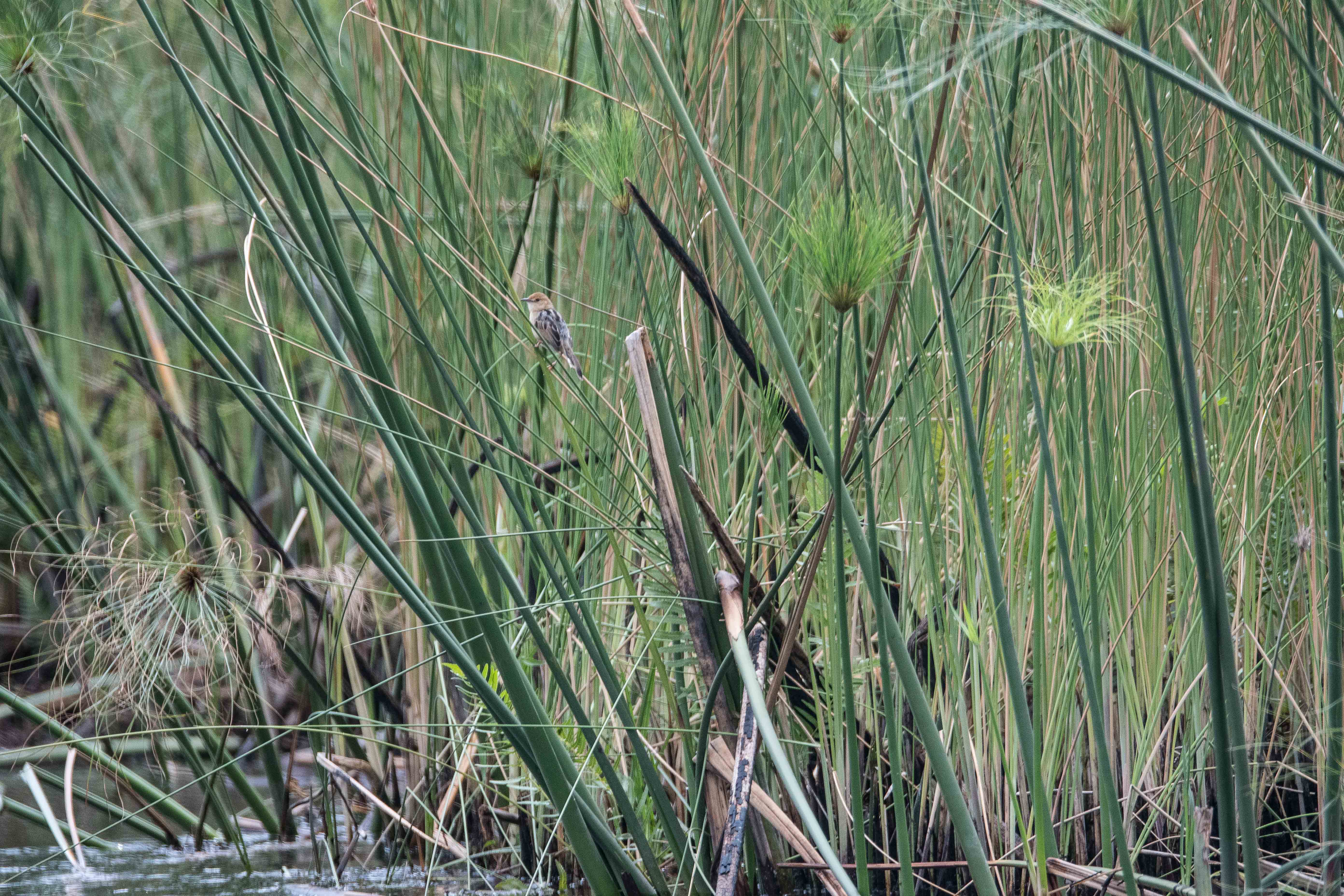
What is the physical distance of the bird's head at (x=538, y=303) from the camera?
1.29 metres

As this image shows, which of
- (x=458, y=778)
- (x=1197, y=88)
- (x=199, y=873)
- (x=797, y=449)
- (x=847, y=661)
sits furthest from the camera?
(x=199, y=873)

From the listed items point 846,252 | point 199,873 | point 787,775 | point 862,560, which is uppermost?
point 846,252

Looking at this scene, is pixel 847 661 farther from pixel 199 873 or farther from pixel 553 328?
pixel 199 873

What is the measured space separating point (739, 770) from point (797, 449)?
32 centimetres

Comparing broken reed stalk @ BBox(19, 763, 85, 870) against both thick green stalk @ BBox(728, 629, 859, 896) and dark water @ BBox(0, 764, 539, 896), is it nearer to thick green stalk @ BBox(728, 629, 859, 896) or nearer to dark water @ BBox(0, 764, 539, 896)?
dark water @ BBox(0, 764, 539, 896)

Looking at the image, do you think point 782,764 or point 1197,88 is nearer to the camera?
point 1197,88

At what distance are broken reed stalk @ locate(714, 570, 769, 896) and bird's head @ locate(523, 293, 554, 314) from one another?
0.47 m

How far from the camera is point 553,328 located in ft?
4.18

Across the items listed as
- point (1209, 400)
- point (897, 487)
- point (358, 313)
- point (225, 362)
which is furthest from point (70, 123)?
point (1209, 400)

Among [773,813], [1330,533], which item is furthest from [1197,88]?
Answer: [773,813]

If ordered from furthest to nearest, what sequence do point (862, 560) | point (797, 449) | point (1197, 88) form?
1. point (797, 449)
2. point (862, 560)
3. point (1197, 88)

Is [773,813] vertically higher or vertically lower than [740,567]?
lower

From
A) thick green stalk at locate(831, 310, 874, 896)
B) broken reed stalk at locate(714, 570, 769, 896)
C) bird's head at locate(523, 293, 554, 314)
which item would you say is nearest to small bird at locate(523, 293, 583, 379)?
bird's head at locate(523, 293, 554, 314)

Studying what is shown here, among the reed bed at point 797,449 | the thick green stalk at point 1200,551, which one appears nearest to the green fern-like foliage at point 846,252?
the reed bed at point 797,449
